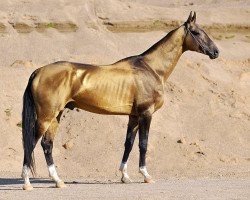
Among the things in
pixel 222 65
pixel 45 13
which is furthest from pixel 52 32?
pixel 222 65

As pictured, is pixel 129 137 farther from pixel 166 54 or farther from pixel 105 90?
pixel 166 54

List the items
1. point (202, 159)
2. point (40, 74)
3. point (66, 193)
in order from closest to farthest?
point (66, 193) → point (40, 74) → point (202, 159)

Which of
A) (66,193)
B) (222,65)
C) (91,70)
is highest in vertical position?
(91,70)

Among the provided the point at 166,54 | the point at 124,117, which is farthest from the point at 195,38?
the point at 124,117

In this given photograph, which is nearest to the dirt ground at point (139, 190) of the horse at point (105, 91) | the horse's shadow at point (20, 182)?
the horse's shadow at point (20, 182)

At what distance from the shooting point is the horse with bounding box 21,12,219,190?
1496 centimetres

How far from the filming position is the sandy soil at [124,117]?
17875 mm

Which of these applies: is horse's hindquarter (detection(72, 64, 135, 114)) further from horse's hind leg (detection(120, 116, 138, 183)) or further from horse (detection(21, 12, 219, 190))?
horse's hind leg (detection(120, 116, 138, 183))

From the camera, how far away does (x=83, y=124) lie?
2273 centimetres

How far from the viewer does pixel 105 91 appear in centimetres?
1562

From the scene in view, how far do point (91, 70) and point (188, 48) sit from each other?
2.20 metres

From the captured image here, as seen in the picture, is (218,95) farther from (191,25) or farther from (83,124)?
(191,25)

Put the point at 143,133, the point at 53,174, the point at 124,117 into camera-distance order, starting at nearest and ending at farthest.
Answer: the point at 53,174 < the point at 143,133 < the point at 124,117

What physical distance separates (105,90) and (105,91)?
0.06 feet
